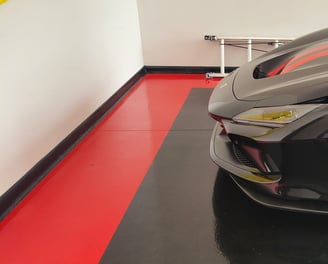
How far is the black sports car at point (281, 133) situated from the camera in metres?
1.31

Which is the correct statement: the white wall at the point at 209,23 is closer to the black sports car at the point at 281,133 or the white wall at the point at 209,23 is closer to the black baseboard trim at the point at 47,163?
the black baseboard trim at the point at 47,163

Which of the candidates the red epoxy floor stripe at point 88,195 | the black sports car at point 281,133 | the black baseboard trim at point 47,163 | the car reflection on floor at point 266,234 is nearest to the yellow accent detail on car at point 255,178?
the black sports car at point 281,133

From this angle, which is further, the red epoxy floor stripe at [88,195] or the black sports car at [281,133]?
the red epoxy floor stripe at [88,195]

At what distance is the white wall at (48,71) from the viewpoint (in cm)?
201

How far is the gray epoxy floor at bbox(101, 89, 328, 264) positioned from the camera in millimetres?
1479

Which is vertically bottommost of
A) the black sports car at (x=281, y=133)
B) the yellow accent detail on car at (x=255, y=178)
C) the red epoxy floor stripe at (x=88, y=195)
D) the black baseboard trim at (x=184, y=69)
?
the red epoxy floor stripe at (x=88, y=195)

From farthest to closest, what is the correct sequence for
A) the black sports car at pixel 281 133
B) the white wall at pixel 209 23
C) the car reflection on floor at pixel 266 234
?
the white wall at pixel 209 23 → the car reflection on floor at pixel 266 234 → the black sports car at pixel 281 133

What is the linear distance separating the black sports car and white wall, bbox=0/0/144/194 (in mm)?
1226

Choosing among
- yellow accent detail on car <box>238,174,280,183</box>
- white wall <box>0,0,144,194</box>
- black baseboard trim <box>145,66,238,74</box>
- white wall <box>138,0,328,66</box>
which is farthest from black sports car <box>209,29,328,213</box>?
black baseboard trim <box>145,66,238,74</box>

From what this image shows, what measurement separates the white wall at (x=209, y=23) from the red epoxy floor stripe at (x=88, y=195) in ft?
4.69

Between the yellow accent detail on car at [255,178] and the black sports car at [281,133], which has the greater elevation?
the black sports car at [281,133]

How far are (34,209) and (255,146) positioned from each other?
4.35ft

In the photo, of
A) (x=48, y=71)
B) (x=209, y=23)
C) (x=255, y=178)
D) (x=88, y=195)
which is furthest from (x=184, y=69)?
(x=255, y=178)

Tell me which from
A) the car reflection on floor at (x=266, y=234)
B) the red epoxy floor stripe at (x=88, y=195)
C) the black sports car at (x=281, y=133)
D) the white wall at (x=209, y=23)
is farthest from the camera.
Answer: the white wall at (x=209, y=23)
